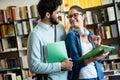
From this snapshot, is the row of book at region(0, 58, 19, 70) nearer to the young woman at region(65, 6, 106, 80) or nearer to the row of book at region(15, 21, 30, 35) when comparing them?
the row of book at region(15, 21, 30, 35)

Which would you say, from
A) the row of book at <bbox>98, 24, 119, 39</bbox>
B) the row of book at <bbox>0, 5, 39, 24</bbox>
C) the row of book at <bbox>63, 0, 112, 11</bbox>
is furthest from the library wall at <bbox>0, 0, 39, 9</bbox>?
the row of book at <bbox>98, 24, 119, 39</bbox>

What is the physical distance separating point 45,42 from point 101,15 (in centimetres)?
291

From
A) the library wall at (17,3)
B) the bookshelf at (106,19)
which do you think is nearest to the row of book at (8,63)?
the library wall at (17,3)

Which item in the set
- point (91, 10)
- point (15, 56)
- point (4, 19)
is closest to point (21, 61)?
point (15, 56)

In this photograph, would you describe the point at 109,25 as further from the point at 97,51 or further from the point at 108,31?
the point at 97,51

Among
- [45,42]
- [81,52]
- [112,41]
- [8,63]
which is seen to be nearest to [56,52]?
[45,42]

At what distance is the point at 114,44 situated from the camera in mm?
4496

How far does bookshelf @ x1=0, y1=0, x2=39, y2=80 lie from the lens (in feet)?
15.7

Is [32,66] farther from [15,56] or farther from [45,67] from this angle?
[15,56]

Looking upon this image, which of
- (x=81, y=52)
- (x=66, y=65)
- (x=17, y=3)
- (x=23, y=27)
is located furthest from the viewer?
(x=17, y=3)

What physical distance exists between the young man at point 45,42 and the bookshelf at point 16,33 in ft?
9.68

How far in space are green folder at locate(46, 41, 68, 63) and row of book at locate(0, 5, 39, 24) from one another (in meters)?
3.08

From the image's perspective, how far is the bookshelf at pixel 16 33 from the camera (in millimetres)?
4777

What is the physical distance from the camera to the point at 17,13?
4.81 m
